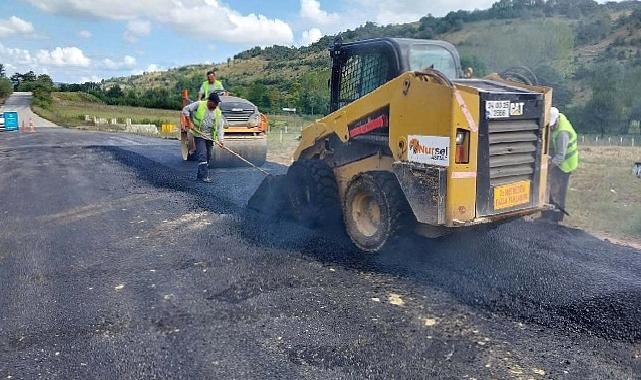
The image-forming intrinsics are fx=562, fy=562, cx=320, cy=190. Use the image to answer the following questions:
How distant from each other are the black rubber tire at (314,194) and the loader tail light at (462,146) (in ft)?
6.18

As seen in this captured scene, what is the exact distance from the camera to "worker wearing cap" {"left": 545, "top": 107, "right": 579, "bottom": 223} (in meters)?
6.38

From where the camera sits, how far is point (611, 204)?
842 centimetres

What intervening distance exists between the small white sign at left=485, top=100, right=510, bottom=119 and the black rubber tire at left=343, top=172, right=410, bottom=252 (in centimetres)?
107

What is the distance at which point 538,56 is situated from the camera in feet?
75.1

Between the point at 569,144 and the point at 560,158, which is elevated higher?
the point at 569,144

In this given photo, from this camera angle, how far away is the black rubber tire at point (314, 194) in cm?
625

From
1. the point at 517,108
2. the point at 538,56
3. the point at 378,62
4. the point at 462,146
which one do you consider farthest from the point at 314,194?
the point at 538,56

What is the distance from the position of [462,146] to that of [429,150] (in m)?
0.27

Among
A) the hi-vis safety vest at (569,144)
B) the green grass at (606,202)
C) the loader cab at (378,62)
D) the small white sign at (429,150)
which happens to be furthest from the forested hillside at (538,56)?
the small white sign at (429,150)

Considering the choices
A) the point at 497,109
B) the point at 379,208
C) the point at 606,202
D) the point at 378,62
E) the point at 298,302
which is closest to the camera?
the point at 298,302

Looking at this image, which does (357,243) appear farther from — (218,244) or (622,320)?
(622,320)

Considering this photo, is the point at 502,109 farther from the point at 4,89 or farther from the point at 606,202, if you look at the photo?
the point at 4,89

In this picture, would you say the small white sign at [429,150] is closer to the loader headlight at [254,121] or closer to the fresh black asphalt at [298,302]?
the fresh black asphalt at [298,302]

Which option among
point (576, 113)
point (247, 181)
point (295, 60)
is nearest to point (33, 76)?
point (295, 60)
